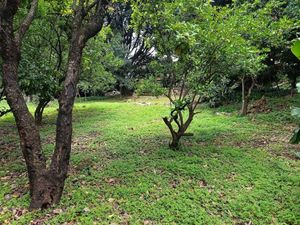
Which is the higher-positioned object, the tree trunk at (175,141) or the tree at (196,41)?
the tree at (196,41)

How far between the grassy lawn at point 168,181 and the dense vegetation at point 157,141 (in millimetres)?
21

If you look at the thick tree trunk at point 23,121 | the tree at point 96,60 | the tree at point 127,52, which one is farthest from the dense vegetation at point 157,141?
the tree at point 127,52

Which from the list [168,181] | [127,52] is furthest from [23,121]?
[127,52]

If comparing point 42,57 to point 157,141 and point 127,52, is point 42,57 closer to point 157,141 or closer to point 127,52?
point 157,141

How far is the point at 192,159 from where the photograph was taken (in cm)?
544

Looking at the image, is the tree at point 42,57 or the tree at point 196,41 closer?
the tree at point 196,41

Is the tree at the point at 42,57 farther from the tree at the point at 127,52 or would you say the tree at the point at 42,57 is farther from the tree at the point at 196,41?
the tree at the point at 127,52

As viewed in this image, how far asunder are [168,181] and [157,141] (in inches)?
90.5

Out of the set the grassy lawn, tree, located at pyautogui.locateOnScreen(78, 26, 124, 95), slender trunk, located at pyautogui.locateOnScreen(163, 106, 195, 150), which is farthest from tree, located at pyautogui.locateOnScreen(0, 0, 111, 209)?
tree, located at pyautogui.locateOnScreen(78, 26, 124, 95)

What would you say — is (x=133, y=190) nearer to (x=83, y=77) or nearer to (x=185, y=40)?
(x=185, y=40)

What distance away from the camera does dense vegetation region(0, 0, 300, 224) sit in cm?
379

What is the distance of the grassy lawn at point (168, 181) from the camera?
3773 mm

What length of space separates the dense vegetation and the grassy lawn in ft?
0.07

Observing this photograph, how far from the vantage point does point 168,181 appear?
4641mm
